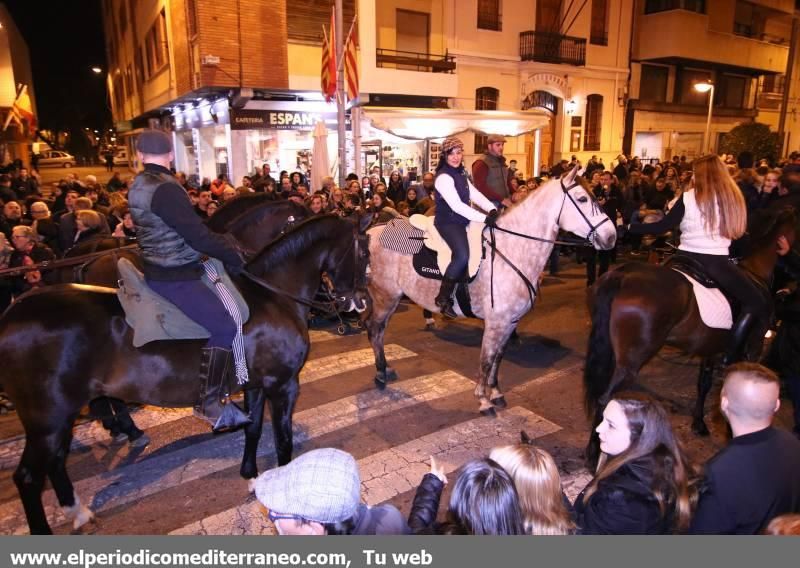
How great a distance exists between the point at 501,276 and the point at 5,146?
102ft

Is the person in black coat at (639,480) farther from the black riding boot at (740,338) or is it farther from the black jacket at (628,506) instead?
the black riding boot at (740,338)

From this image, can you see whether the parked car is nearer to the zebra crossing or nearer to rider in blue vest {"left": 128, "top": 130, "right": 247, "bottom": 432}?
the zebra crossing

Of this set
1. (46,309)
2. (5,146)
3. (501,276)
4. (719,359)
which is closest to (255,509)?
(46,309)

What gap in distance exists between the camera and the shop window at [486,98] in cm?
2253

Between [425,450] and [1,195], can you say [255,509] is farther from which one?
[1,195]

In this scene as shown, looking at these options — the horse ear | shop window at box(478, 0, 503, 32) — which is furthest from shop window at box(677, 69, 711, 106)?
the horse ear

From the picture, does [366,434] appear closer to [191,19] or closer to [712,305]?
[712,305]

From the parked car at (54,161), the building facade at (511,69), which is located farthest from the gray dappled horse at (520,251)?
the parked car at (54,161)

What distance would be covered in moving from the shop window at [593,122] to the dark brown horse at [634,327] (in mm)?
23078

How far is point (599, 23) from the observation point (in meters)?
26.0

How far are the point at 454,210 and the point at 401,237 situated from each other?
1001mm

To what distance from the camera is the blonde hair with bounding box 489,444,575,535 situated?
2.13 metres

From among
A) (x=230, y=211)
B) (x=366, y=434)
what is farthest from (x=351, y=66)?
(x=366, y=434)

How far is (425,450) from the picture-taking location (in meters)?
5.16
